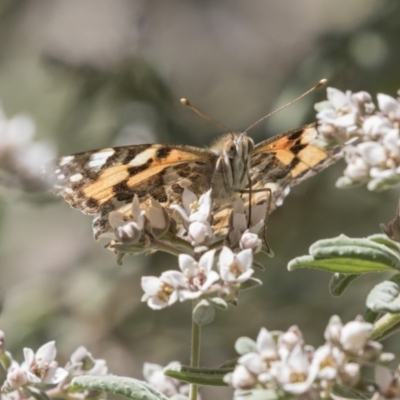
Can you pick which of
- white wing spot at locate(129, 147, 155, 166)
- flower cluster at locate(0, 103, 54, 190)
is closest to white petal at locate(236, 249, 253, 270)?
white wing spot at locate(129, 147, 155, 166)

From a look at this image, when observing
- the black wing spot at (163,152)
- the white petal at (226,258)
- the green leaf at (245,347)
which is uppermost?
the black wing spot at (163,152)

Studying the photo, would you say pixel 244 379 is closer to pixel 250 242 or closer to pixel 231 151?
pixel 250 242

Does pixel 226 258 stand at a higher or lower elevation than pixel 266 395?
higher

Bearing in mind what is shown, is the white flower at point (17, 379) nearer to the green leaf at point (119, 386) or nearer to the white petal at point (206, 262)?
the green leaf at point (119, 386)

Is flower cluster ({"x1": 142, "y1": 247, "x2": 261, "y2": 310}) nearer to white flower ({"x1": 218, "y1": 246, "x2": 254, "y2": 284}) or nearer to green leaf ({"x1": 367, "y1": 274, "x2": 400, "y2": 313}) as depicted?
white flower ({"x1": 218, "y1": 246, "x2": 254, "y2": 284})

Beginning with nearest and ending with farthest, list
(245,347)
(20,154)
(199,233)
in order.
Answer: (245,347)
(199,233)
(20,154)

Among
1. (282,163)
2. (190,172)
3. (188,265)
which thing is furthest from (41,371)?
(282,163)

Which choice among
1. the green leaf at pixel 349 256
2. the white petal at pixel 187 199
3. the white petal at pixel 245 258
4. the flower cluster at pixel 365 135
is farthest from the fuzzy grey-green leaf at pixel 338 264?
the white petal at pixel 187 199
